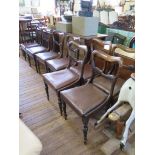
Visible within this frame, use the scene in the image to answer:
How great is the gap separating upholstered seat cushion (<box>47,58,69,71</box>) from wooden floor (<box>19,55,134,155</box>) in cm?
41

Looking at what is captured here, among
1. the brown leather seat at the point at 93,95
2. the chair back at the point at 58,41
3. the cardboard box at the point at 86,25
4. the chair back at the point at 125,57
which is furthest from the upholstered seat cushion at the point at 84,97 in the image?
the chair back at the point at 58,41

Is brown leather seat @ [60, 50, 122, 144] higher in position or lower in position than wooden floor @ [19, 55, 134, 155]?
higher

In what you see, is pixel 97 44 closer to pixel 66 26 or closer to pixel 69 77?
pixel 69 77

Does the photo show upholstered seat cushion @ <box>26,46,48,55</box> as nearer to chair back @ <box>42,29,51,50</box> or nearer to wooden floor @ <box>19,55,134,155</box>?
chair back @ <box>42,29,51,50</box>

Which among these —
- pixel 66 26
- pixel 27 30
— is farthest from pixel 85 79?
pixel 27 30

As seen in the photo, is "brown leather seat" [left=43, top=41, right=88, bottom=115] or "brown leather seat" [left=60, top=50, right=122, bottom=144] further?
"brown leather seat" [left=43, top=41, right=88, bottom=115]

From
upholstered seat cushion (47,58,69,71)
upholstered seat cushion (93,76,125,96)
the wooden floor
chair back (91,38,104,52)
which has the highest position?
chair back (91,38,104,52)

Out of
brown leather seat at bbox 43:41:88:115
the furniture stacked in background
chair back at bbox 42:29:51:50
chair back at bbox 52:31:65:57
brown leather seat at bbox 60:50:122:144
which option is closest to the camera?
brown leather seat at bbox 60:50:122:144

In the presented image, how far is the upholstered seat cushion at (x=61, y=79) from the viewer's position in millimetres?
2070

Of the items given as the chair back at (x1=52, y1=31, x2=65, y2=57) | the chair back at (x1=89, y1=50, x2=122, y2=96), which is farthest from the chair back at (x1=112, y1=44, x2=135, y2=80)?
the chair back at (x1=52, y1=31, x2=65, y2=57)

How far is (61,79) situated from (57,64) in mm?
508

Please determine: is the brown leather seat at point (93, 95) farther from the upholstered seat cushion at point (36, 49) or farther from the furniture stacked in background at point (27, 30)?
the furniture stacked in background at point (27, 30)

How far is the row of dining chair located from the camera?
1.66 m
